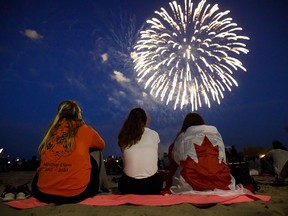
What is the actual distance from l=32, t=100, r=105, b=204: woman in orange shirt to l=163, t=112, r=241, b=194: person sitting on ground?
4.84 feet

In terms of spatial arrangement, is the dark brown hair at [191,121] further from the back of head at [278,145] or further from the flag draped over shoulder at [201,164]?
the back of head at [278,145]

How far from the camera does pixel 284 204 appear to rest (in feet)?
13.8

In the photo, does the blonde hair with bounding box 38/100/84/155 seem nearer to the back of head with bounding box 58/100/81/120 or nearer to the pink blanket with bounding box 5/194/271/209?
the back of head with bounding box 58/100/81/120

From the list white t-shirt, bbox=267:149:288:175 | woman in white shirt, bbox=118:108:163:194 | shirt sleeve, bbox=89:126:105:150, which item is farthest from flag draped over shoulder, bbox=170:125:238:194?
white t-shirt, bbox=267:149:288:175

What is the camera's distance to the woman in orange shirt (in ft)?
13.2

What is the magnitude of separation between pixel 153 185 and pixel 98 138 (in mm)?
1319

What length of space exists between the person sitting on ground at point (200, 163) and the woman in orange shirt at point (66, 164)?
147 centimetres

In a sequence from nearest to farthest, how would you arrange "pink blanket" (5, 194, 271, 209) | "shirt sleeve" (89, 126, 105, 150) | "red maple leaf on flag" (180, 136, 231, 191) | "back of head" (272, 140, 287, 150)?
"pink blanket" (5, 194, 271, 209) < "shirt sleeve" (89, 126, 105, 150) < "red maple leaf on flag" (180, 136, 231, 191) < "back of head" (272, 140, 287, 150)

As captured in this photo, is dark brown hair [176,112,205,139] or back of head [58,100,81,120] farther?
dark brown hair [176,112,205,139]

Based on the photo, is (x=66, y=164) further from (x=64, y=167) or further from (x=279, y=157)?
(x=279, y=157)

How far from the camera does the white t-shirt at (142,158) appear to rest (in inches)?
192

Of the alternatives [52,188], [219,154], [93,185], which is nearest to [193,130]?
[219,154]

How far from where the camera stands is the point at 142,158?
193 inches

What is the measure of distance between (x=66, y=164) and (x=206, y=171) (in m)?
2.20
